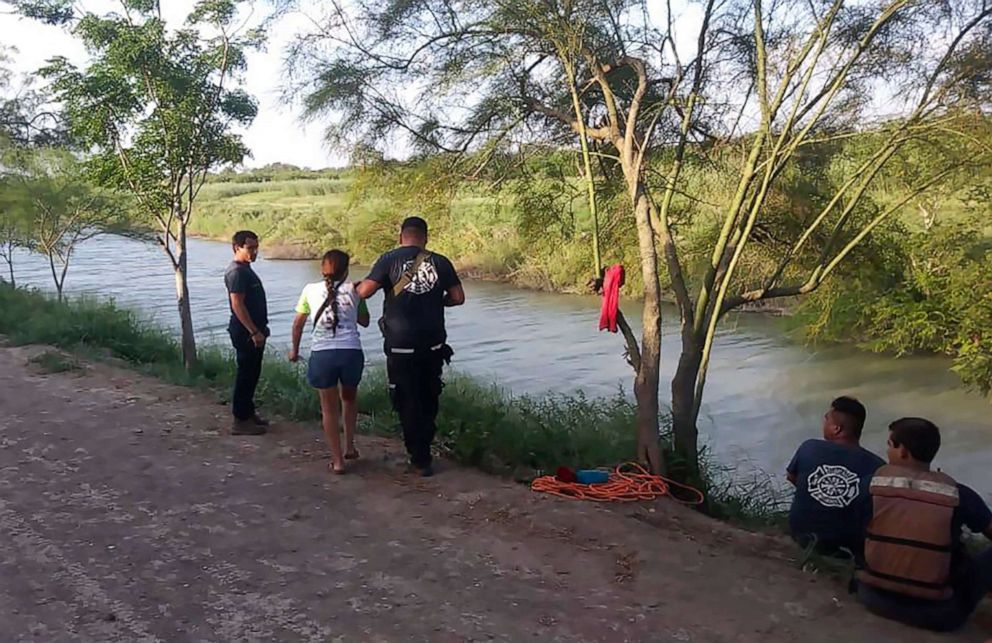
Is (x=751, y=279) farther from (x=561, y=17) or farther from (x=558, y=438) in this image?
(x=561, y=17)

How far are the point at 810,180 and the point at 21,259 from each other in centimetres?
4203

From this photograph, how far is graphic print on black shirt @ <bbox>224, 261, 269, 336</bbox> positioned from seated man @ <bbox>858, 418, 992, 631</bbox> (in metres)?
4.72

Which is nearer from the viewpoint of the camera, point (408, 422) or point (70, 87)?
point (408, 422)

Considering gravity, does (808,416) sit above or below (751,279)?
below

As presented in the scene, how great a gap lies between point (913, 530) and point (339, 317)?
3740 mm

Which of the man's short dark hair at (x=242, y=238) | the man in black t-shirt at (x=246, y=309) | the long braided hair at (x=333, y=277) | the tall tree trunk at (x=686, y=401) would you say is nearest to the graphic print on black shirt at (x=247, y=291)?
the man in black t-shirt at (x=246, y=309)

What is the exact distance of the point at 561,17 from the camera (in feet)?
23.1

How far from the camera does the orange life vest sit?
4.11 metres

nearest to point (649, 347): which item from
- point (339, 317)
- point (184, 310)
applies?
point (339, 317)

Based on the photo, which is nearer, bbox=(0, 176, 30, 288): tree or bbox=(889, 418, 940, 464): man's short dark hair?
bbox=(889, 418, 940, 464): man's short dark hair

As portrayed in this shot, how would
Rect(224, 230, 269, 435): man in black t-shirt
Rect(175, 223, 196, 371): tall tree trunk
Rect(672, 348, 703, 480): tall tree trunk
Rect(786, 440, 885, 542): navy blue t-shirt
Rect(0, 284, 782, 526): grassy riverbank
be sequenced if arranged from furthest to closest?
Rect(175, 223, 196, 371): tall tree trunk
Rect(672, 348, 703, 480): tall tree trunk
Rect(0, 284, 782, 526): grassy riverbank
Rect(224, 230, 269, 435): man in black t-shirt
Rect(786, 440, 885, 542): navy blue t-shirt

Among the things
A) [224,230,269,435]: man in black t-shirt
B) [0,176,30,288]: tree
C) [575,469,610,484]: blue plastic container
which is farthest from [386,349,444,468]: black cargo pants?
[0,176,30,288]: tree

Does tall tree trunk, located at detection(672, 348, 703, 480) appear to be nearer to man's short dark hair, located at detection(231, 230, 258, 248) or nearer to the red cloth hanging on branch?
the red cloth hanging on branch

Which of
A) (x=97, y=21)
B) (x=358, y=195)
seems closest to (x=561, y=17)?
(x=358, y=195)
